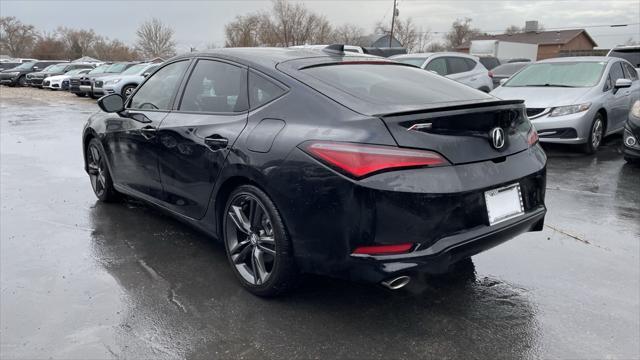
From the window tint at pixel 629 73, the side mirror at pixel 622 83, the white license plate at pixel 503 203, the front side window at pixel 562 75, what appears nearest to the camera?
the white license plate at pixel 503 203

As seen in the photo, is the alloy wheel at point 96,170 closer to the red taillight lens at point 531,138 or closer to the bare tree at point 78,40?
the red taillight lens at point 531,138

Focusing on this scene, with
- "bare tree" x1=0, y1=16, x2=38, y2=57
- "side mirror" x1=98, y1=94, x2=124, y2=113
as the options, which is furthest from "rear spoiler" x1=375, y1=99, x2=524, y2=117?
"bare tree" x1=0, y1=16, x2=38, y2=57

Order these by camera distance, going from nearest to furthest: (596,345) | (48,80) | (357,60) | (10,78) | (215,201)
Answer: (596,345) < (215,201) < (357,60) < (48,80) < (10,78)

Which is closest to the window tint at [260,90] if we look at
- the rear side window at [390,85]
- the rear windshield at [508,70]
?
the rear side window at [390,85]

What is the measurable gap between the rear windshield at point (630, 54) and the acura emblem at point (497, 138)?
12.6 metres

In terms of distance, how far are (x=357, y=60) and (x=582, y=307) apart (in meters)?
2.24

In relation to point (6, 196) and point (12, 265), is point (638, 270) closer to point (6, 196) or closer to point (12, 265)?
point (12, 265)

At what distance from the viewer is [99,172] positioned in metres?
5.26

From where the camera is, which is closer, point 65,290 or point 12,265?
point 65,290

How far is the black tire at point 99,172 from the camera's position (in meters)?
5.09

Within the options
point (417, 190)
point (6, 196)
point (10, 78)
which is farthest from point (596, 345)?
point (10, 78)

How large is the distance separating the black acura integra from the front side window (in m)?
5.87

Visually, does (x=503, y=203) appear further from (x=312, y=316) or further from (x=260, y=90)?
(x=260, y=90)

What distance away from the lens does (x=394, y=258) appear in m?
2.55
